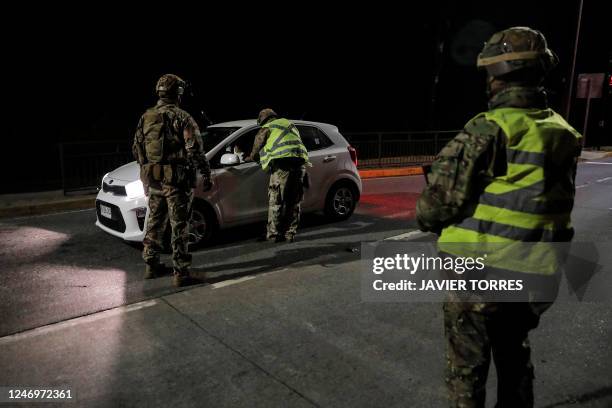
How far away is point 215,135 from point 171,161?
6.75ft

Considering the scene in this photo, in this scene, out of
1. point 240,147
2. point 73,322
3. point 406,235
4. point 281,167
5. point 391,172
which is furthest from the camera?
point 391,172

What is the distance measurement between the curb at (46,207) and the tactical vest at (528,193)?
845cm

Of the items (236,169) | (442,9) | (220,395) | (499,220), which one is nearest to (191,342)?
(220,395)

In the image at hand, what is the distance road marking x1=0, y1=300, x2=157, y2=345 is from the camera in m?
3.86

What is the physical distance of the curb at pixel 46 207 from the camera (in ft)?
27.6

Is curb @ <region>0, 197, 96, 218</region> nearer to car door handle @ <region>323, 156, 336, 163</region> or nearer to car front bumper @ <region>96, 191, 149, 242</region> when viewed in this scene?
car front bumper @ <region>96, 191, 149, 242</region>

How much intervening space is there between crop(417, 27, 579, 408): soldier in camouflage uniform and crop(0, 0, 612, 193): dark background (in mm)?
10487

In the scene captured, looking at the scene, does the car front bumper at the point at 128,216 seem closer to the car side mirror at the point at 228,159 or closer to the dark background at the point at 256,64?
the car side mirror at the point at 228,159

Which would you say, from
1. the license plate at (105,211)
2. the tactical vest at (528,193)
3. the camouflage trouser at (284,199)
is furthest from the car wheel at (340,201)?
the tactical vest at (528,193)

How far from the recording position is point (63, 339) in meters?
3.82

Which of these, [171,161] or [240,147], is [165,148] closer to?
[171,161]

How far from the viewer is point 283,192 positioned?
6414mm

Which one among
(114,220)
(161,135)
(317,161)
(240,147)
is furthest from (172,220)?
(317,161)

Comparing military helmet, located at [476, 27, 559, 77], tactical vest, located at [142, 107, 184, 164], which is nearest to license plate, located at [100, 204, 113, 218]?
tactical vest, located at [142, 107, 184, 164]
